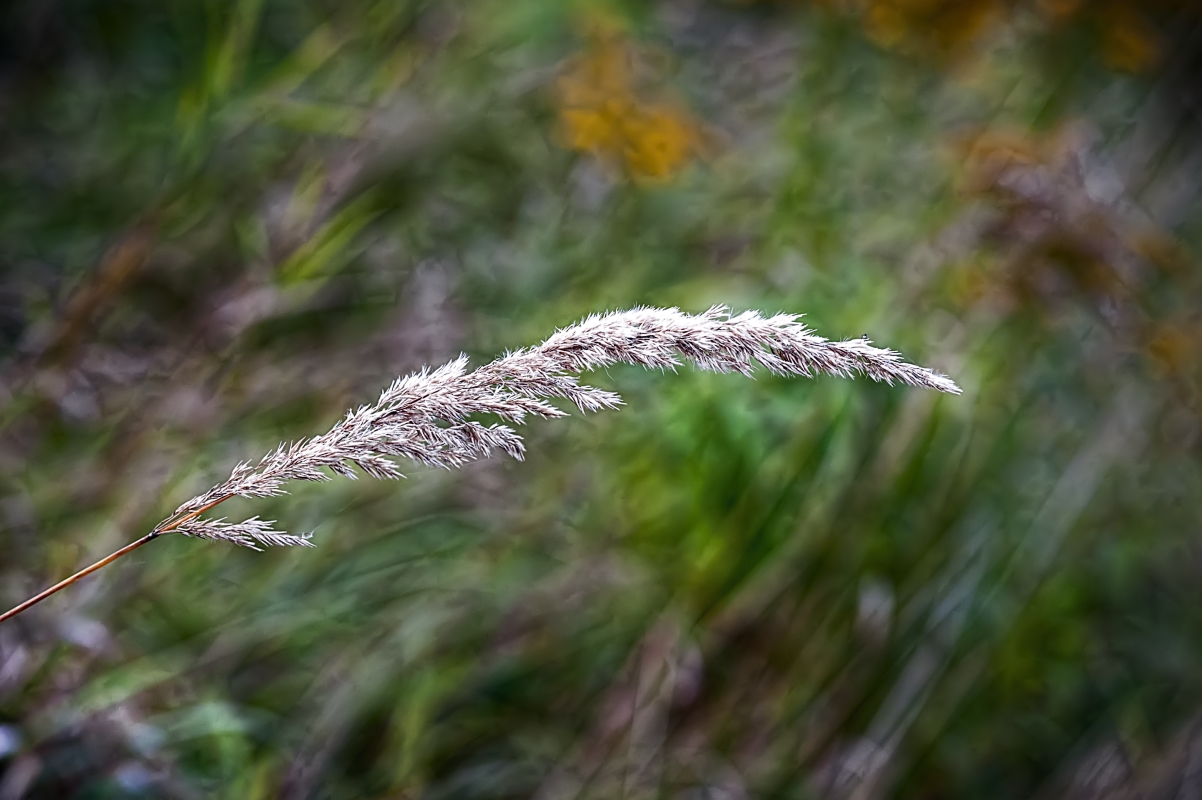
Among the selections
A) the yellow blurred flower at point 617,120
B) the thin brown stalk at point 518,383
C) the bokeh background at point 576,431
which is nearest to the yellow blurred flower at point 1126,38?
the bokeh background at point 576,431

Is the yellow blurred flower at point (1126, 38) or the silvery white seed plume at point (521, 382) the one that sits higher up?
the yellow blurred flower at point (1126, 38)

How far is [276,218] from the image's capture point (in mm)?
1647

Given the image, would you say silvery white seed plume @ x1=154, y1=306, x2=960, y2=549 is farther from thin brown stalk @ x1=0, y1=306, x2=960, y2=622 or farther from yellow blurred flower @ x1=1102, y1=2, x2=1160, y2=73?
yellow blurred flower @ x1=1102, y1=2, x2=1160, y2=73

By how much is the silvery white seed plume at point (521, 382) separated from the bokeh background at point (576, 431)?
1.82 feet

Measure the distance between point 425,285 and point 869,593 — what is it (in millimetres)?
936

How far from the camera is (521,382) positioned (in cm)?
73

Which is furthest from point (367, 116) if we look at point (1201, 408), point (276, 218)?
point (1201, 408)

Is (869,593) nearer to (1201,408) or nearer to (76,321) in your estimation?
(1201,408)

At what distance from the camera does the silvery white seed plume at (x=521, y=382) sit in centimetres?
70

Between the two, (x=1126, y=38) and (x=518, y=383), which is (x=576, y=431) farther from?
(x=1126, y=38)

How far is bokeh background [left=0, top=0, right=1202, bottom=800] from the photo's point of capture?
1.27 metres

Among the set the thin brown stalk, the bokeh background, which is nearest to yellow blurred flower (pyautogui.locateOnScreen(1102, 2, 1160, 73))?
the bokeh background

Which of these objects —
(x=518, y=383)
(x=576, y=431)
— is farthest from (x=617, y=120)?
(x=518, y=383)

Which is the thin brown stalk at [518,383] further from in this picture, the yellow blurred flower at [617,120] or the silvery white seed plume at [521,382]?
the yellow blurred flower at [617,120]
